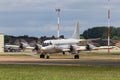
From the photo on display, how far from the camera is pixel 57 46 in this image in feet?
334

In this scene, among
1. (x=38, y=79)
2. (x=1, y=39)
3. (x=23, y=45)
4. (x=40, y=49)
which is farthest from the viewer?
(x=1, y=39)

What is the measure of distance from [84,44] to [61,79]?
80.9 meters

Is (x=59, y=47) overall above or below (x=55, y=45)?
below

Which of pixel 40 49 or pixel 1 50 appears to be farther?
pixel 1 50

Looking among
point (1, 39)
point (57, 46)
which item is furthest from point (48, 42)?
point (1, 39)

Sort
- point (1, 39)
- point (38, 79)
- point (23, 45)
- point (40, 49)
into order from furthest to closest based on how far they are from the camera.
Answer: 1. point (1, 39)
2. point (23, 45)
3. point (40, 49)
4. point (38, 79)

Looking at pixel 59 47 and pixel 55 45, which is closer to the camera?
pixel 55 45

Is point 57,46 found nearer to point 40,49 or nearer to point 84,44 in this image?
point 40,49

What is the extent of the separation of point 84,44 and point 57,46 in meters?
14.3

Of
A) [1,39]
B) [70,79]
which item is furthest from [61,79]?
[1,39]

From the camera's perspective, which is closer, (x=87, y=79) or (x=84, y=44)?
(x=87, y=79)

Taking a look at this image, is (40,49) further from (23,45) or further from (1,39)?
(1,39)

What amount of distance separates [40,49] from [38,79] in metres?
67.5

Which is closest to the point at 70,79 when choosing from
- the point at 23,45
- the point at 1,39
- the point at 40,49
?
the point at 40,49
